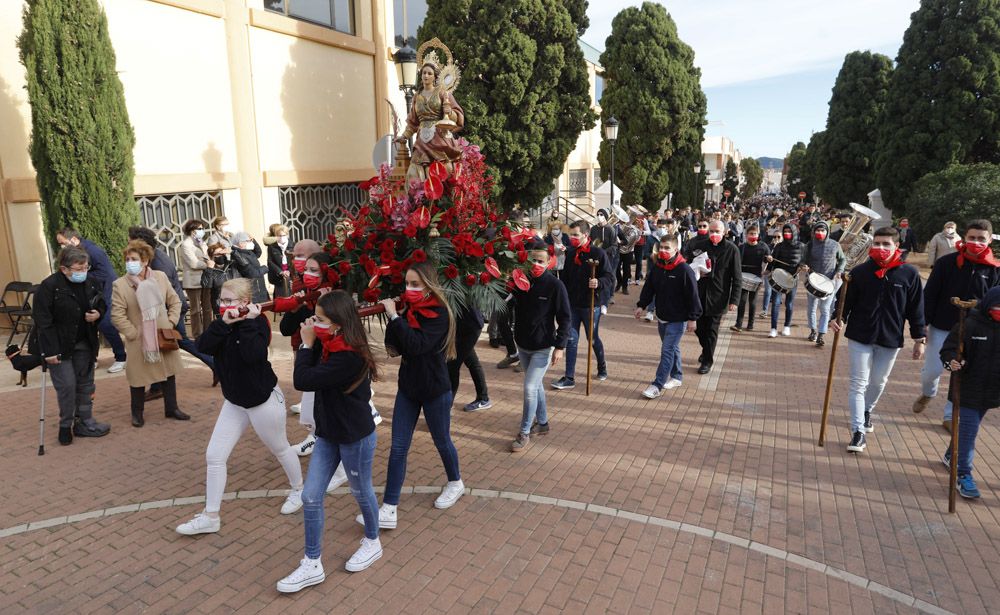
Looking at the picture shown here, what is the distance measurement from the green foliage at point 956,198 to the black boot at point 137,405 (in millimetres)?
19954

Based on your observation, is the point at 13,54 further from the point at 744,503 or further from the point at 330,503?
the point at 744,503

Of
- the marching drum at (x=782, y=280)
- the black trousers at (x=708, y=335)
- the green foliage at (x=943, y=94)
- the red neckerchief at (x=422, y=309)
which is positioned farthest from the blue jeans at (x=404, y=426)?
the green foliage at (x=943, y=94)

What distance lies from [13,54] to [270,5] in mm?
4968

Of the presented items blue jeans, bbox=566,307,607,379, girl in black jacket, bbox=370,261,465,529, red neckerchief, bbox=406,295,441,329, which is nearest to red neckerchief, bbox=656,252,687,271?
blue jeans, bbox=566,307,607,379

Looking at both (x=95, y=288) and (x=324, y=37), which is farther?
(x=324, y=37)

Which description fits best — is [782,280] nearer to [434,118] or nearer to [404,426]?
[434,118]

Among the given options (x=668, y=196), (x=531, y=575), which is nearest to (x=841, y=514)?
(x=531, y=575)

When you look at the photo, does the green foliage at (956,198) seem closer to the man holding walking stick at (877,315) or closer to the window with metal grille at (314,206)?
the man holding walking stick at (877,315)

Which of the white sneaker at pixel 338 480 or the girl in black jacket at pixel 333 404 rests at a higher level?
the girl in black jacket at pixel 333 404

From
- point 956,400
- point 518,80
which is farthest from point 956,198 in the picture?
point 956,400

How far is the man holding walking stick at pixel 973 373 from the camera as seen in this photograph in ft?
16.1

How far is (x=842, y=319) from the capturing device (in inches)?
236

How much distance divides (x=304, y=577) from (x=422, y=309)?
1.83 m

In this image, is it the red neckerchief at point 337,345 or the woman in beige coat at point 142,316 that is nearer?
the red neckerchief at point 337,345
